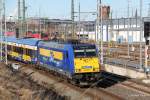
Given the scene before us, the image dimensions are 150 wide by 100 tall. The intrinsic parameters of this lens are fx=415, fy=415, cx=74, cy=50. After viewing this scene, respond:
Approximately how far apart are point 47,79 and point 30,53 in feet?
30.6

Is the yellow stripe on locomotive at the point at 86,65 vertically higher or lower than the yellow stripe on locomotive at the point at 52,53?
lower

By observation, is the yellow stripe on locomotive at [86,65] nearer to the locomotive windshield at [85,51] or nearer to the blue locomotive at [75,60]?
the blue locomotive at [75,60]

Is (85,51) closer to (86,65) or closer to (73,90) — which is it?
(86,65)

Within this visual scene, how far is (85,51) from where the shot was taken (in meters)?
26.3

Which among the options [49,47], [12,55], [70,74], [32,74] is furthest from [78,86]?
[12,55]

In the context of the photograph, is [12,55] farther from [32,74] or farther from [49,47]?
[49,47]

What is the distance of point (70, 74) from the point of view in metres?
26.0

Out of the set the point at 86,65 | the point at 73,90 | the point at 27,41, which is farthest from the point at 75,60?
the point at 27,41

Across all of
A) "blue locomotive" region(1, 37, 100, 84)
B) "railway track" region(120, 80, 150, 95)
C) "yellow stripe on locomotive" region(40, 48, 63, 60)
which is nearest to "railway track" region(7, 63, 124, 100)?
"blue locomotive" region(1, 37, 100, 84)

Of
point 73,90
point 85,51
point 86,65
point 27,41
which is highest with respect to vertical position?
point 27,41

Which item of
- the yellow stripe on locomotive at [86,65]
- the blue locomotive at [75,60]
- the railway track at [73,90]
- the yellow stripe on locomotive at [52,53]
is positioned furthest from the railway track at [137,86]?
the yellow stripe on locomotive at [52,53]

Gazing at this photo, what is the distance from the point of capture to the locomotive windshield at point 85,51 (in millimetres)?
26084

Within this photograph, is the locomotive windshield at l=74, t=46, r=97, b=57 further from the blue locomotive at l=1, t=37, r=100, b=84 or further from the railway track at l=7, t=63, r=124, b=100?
the railway track at l=7, t=63, r=124, b=100

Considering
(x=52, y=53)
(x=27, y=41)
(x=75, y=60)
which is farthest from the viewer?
(x=27, y=41)
